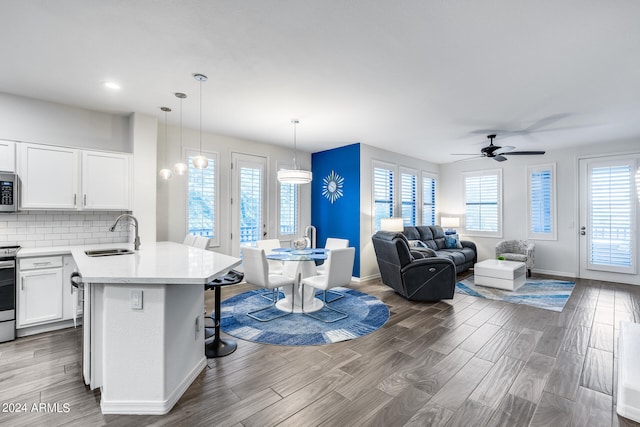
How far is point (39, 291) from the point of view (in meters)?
3.17

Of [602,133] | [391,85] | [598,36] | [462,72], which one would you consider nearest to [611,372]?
[598,36]

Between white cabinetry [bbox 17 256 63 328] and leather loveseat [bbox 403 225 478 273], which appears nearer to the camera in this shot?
white cabinetry [bbox 17 256 63 328]

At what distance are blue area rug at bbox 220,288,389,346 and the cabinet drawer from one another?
1920 millimetres

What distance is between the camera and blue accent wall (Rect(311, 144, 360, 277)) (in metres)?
5.70

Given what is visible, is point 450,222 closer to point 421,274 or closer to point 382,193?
point 382,193

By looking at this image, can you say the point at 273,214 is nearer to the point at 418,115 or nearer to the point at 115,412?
the point at 418,115

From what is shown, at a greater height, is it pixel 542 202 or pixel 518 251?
pixel 542 202

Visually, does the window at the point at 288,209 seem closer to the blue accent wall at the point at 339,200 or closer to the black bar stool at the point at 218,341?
the blue accent wall at the point at 339,200

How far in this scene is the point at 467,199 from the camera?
301 inches

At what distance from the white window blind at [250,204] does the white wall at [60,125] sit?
6.24 ft

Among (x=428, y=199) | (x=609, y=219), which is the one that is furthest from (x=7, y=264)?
(x=609, y=219)

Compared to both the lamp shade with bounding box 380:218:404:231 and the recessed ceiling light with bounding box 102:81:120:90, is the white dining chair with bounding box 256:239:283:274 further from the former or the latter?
the recessed ceiling light with bounding box 102:81:120:90

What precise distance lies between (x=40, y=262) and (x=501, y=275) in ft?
21.5

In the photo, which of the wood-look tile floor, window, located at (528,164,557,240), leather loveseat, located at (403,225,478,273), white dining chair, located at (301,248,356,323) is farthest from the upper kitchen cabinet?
window, located at (528,164,557,240)
